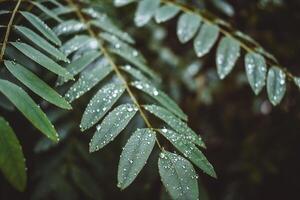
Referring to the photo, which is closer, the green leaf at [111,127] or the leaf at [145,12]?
the green leaf at [111,127]

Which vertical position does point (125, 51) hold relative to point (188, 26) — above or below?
above

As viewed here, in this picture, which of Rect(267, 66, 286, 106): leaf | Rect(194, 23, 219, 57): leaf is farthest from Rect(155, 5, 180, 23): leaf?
Rect(267, 66, 286, 106): leaf

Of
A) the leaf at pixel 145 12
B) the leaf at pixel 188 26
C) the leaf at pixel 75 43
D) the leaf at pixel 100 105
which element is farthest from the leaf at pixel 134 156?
the leaf at pixel 145 12

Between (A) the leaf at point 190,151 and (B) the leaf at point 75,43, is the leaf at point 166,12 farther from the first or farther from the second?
(A) the leaf at point 190,151

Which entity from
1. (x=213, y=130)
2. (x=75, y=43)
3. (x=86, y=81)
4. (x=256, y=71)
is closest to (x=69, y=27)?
(x=75, y=43)

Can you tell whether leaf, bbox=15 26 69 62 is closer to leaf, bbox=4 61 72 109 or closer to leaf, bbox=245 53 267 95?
leaf, bbox=4 61 72 109

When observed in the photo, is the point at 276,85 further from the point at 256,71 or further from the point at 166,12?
the point at 166,12

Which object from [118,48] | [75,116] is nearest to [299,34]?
[118,48]
